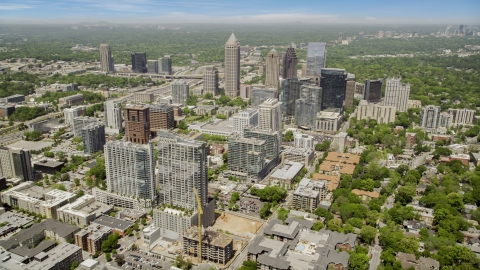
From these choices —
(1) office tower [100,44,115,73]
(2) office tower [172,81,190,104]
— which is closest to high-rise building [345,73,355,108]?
(2) office tower [172,81,190,104]

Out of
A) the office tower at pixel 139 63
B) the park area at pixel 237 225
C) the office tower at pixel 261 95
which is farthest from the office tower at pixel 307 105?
the office tower at pixel 139 63

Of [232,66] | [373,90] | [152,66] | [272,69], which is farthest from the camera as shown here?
[152,66]

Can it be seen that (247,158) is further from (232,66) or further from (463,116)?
(232,66)

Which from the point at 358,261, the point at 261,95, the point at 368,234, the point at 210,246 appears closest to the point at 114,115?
the point at 261,95

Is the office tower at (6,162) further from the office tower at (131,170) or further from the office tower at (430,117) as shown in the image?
the office tower at (430,117)

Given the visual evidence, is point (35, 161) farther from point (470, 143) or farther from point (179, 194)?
point (470, 143)

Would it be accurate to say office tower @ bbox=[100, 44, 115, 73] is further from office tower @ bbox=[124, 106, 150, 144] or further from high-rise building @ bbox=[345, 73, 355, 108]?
high-rise building @ bbox=[345, 73, 355, 108]

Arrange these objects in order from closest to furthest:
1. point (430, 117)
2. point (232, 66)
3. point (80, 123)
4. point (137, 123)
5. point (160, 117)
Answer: point (137, 123), point (80, 123), point (160, 117), point (430, 117), point (232, 66)
